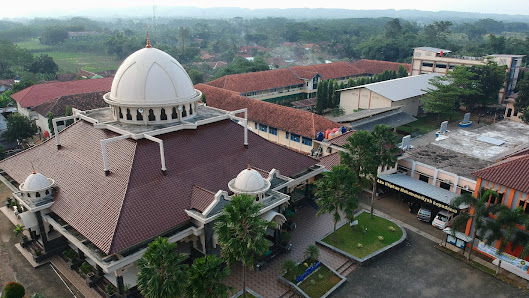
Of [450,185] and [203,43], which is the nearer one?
[450,185]

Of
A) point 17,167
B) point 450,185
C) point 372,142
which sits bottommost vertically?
point 450,185

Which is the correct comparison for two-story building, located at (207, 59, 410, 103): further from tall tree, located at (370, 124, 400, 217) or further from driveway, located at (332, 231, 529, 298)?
driveway, located at (332, 231, 529, 298)

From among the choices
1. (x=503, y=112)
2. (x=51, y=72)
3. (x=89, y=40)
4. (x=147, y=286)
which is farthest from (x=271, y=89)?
(x=89, y=40)

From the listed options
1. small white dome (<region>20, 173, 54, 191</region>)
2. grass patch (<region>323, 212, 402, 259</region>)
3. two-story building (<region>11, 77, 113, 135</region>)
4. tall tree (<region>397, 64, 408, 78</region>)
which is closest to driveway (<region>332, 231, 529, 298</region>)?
grass patch (<region>323, 212, 402, 259</region>)

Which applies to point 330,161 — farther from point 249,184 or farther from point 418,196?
→ point 249,184

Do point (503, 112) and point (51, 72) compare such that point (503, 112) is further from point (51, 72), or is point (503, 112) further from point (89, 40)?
point (89, 40)

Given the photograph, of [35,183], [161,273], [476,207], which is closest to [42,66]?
[35,183]
